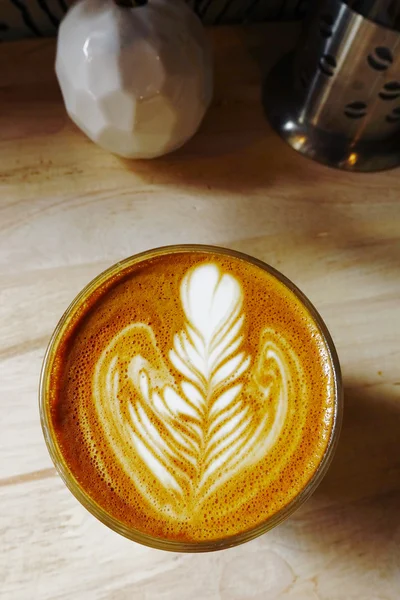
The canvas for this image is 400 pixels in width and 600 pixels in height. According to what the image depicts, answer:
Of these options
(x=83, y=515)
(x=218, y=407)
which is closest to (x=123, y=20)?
(x=218, y=407)

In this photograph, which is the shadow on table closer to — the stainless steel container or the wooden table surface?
the wooden table surface

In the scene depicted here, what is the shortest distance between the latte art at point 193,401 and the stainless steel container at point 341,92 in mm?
315

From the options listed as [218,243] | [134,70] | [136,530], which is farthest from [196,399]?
[134,70]

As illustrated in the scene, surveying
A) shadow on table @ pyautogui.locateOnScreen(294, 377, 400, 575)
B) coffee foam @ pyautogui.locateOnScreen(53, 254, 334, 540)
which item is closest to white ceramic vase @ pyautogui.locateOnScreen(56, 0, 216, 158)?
coffee foam @ pyautogui.locateOnScreen(53, 254, 334, 540)

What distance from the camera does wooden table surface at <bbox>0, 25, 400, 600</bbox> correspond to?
57 cm

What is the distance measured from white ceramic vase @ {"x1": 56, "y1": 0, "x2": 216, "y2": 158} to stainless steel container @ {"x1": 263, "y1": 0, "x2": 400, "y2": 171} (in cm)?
14

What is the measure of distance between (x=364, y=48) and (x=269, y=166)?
7.4 inches

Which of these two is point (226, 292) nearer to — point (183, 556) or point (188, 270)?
point (188, 270)

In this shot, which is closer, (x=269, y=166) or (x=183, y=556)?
(x=183, y=556)

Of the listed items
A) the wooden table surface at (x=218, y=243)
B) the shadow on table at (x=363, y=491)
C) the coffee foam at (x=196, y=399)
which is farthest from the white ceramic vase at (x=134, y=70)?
the shadow on table at (x=363, y=491)

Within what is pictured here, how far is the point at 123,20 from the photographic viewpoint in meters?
0.60

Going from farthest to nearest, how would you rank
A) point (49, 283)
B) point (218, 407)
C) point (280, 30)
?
1. point (280, 30)
2. point (49, 283)
3. point (218, 407)

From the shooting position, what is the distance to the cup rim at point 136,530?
497 mm

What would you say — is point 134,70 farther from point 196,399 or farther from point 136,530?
point 136,530
